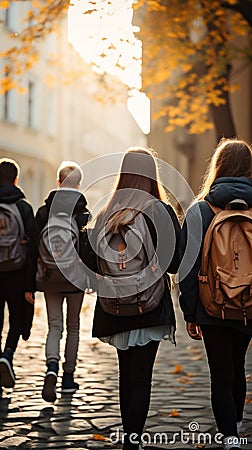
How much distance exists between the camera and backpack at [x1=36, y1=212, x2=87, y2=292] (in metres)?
7.87

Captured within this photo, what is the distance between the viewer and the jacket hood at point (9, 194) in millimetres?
8367

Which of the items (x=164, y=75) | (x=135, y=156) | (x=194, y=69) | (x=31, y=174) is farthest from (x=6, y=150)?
(x=135, y=156)

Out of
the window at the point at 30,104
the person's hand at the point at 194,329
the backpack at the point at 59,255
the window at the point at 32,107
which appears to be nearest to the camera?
the person's hand at the point at 194,329

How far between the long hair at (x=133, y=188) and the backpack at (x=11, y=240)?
2.58 metres

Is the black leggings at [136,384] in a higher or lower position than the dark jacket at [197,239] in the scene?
lower

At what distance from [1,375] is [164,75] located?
14454 mm

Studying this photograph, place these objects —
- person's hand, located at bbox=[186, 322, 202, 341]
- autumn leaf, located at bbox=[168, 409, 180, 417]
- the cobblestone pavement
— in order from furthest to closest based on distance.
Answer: autumn leaf, located at bbox=[168, 409, 180, 417]
the cobblestone pavement
person's hand, located at bbox=[186, 322, 202, 341]

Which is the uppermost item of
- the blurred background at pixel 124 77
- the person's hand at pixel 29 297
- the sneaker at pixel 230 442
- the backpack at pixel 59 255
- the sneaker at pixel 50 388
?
the blurred background at pixel 124 77

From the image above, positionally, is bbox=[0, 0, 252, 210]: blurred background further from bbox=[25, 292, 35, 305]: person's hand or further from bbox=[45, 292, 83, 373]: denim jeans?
bbox=[25, 292, 35, 305]: person's hand

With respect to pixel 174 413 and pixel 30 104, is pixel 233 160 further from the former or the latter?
pixel 30 104

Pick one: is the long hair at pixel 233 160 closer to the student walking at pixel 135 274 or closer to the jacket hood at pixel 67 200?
the student walking at pixel 135 274

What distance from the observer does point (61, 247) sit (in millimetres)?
7934

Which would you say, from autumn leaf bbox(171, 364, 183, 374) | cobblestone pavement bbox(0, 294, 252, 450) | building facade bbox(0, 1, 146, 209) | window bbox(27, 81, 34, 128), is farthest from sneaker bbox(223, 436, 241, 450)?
window bbox(27, 81, 34, 128)

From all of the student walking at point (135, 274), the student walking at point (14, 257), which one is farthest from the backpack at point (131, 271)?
the student walking at point (14, 257)
